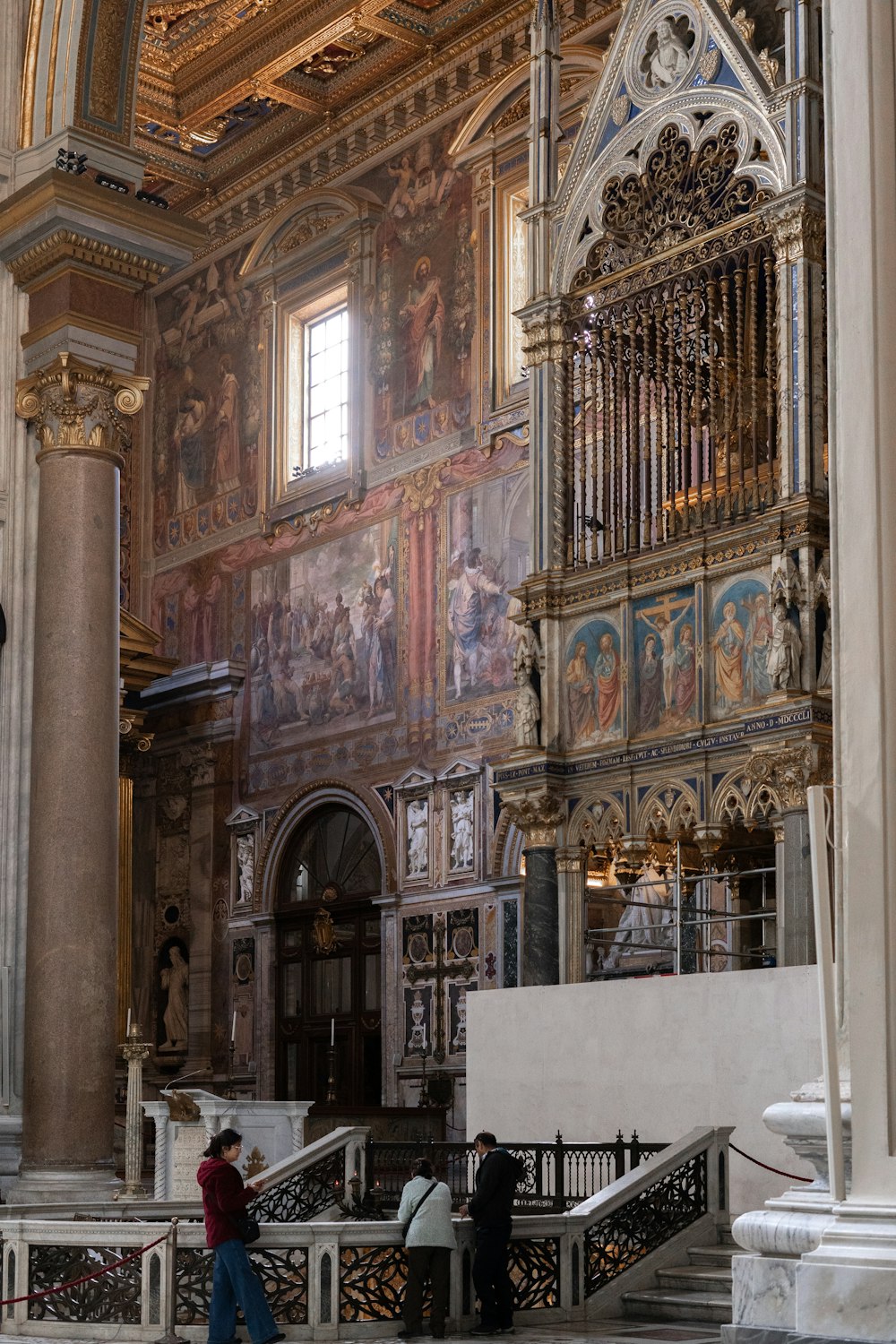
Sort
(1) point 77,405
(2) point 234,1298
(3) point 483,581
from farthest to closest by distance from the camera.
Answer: (3) point 483,581, (1) point 77,405, (2) point 234,1298

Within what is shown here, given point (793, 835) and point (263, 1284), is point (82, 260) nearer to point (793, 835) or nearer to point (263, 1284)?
point (793, 835)

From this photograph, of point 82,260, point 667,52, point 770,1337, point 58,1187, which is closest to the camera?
point 770,1337

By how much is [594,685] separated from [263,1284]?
284 inches

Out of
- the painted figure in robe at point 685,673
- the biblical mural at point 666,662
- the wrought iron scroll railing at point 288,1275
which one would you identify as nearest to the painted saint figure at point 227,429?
the biblical mural at point 666,662

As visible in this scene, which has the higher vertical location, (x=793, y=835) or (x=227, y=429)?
(x=227, y=429)

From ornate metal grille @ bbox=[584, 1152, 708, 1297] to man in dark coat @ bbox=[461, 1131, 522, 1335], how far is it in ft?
3.22

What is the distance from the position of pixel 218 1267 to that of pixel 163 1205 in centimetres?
302

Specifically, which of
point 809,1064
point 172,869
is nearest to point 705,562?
point 809,1064

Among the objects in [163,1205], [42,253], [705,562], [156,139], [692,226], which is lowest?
[163,1205]

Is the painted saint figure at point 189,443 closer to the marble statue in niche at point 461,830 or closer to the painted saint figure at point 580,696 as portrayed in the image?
the marble statue in niche at point 461,830

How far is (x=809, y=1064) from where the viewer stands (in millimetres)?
12211

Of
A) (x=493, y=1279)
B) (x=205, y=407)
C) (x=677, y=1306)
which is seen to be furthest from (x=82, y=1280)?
(x=205, y=407)

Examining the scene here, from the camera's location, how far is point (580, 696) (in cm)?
1619

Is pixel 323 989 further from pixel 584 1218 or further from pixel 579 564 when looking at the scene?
pixel 584 1218
